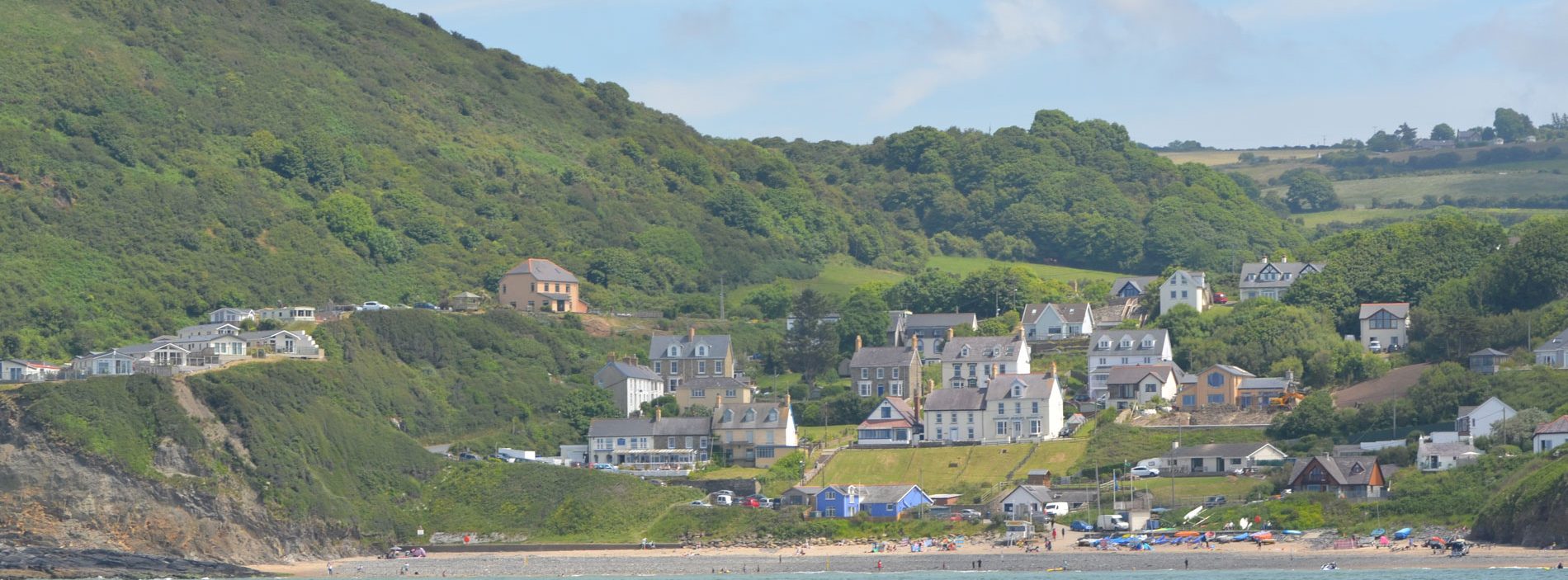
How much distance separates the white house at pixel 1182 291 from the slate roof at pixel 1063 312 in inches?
149

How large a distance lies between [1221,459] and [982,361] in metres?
17.2

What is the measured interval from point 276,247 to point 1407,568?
6832cm

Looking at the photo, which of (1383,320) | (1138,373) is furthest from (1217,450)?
(1383,320)

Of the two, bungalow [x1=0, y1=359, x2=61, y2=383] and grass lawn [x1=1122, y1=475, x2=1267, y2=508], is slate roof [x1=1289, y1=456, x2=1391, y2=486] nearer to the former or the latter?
grass lawn [x1=1122, y1=475, x2=1267, y2=508]

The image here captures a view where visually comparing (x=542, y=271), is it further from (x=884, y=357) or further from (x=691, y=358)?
(x=884, y=357)

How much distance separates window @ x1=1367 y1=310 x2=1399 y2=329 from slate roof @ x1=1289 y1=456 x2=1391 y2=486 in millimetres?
20578

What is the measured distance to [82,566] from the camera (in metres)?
80.2

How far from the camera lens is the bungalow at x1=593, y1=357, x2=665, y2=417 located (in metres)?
104

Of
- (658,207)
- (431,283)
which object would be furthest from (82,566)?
(658,207)

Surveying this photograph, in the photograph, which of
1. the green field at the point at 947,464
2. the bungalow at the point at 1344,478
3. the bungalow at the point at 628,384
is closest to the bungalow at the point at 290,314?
the bungalow at the point at 628,384

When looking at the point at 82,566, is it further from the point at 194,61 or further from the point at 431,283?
the point at 194,61

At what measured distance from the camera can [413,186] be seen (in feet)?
448

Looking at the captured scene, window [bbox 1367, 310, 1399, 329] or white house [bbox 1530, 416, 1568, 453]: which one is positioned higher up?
window [bbox 1367, 310, 1399, 329]

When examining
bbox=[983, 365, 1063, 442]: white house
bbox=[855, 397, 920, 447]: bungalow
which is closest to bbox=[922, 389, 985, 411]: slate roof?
bbox=[983, 365, 1063, 442]: white house
